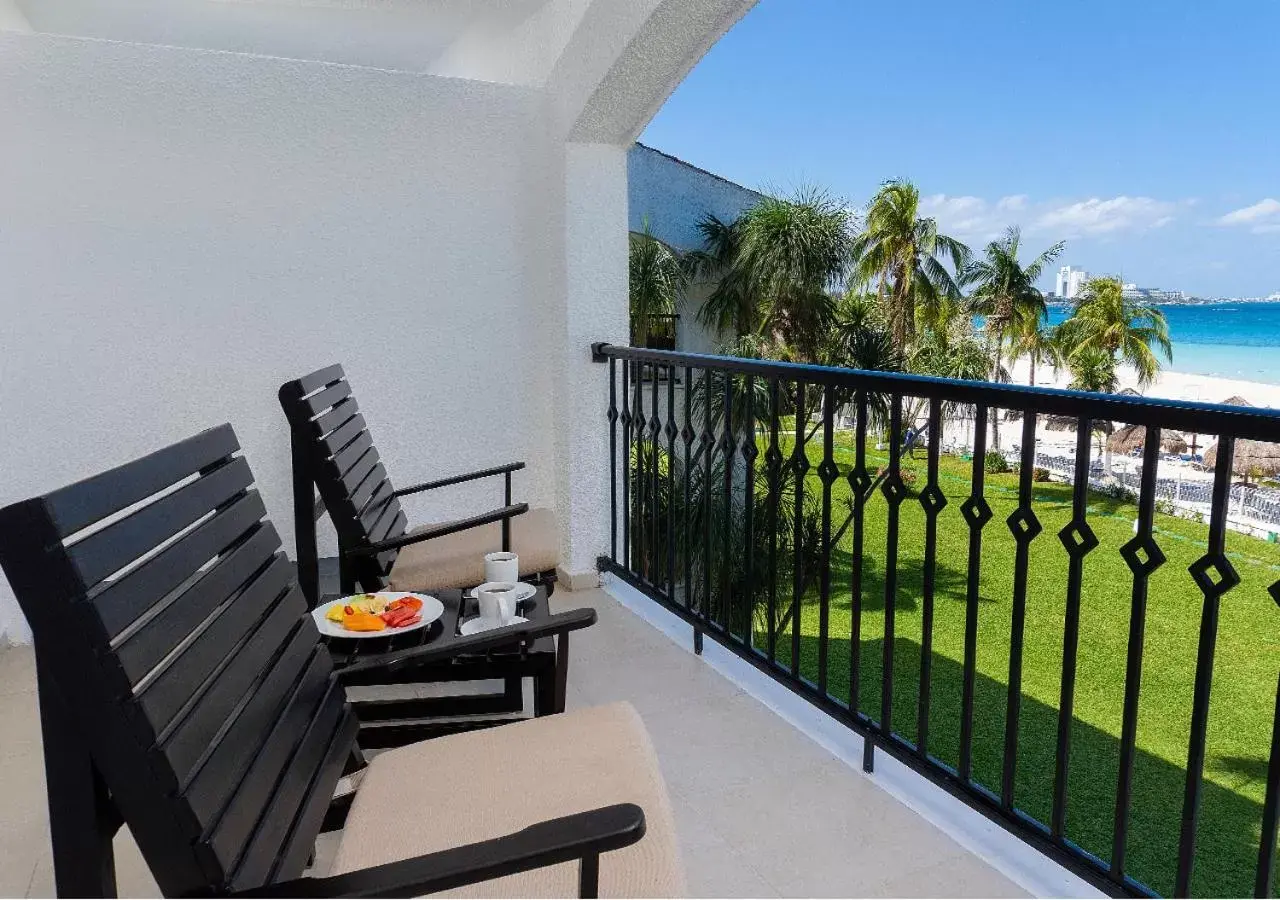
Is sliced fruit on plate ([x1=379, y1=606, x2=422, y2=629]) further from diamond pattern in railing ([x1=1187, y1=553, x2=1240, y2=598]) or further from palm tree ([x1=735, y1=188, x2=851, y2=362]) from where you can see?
palm tree ([x1=735, y1=188, x2=851, y2=362])

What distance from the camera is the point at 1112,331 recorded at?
35031 mm

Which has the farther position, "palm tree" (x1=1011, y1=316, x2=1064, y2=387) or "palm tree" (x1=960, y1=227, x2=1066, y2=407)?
"palm tree" (x1=1011, y1=316, x2=1064, y2=387)

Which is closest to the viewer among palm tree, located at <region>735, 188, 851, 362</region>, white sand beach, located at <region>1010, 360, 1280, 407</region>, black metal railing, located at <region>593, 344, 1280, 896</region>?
black metal railing, located at <region>593, 344, 1280, 896</region>

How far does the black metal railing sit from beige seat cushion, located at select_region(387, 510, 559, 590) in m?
0.42

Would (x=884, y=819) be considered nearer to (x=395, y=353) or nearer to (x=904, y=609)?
(x=395, y=353)

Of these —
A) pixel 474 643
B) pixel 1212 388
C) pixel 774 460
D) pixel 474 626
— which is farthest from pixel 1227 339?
pixel 474 643

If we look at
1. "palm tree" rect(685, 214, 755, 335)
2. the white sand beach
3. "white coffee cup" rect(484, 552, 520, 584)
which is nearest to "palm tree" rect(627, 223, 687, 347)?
"palm tree" rect(685, 214, 755, 335)

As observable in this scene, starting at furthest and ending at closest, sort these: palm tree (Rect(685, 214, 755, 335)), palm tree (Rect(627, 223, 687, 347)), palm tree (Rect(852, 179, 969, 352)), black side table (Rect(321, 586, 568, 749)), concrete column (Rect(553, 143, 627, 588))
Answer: palm tree (Rect(852, 179, 969, 352)), palm tree (Rect(685, 214, 755, 335)), palm tree (Rect(627, 223, 687, 347)), concrete column (Rect(553, 143, 627, 588)), black side table (Rect(321, 586, 568, 749))

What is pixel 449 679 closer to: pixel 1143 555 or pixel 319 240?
pixel 1143 555

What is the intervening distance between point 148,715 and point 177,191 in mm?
2548

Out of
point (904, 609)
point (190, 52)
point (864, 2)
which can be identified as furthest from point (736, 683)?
point (864, 2)

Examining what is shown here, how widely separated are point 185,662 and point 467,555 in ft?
5.30

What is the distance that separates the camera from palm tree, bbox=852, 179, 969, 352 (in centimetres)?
3006

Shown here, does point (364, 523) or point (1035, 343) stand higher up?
point (364, 523)
